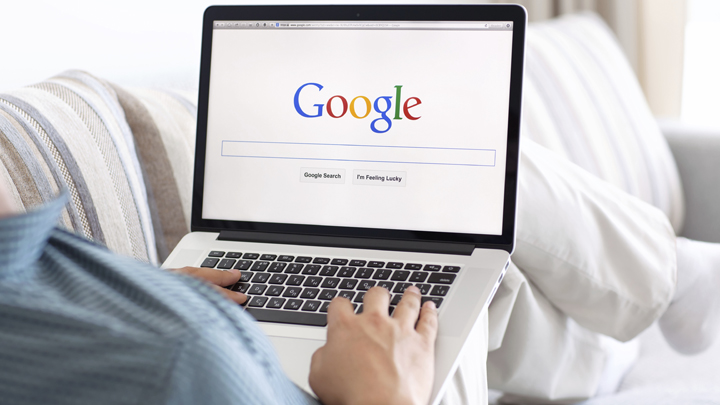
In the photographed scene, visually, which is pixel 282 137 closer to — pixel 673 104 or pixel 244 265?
pixel 244 265

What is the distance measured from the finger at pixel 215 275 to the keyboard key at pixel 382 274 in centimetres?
15

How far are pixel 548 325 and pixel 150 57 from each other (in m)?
0.90

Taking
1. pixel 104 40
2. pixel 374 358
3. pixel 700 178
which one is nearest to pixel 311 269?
pixel 374 358

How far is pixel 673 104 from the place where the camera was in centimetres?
224

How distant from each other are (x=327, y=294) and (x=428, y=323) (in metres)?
0.15

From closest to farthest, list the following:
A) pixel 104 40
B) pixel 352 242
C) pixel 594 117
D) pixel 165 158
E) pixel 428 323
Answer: pixel 428 323, pixel 352 242, pixel 165 158, pixel 104 40, pixel 594 117

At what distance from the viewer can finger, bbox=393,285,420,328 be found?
1.77 ft

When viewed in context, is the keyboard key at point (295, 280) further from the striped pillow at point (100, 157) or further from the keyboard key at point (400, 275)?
the striped pillow at point (100, 157)

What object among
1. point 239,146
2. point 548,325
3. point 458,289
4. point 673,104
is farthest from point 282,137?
point 673,104

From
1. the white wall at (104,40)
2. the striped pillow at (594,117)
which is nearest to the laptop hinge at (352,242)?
the white wall at (104,40)

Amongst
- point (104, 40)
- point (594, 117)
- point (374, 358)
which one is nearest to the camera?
point (374, 358)

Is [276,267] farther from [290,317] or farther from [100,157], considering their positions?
[100,157]

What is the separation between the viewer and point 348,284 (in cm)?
69

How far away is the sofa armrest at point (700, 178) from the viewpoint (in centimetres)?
159
